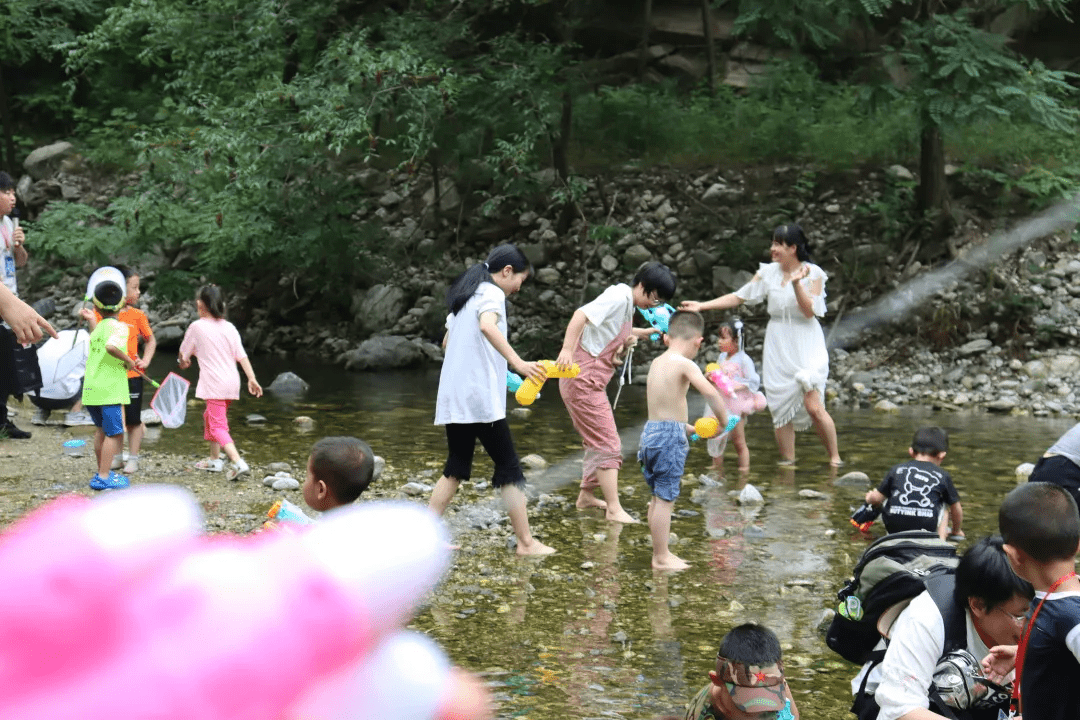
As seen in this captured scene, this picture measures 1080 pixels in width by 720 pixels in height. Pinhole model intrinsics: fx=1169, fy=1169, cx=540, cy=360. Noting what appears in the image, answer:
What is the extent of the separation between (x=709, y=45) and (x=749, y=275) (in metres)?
5.56

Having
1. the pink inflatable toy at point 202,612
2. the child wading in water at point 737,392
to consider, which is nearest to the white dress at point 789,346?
the child wading in water at point 737,392

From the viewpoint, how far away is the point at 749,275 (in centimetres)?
1711

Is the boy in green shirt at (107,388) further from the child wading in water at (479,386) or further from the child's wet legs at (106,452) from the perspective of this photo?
the child wading in water at (479,386)

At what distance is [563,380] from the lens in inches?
312

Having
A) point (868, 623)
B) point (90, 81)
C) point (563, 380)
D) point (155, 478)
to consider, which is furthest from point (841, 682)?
point (90, 81)

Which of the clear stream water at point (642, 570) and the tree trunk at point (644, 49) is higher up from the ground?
the tree trunk at point (644, 49)

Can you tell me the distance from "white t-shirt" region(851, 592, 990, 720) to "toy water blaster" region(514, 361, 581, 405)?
3.67 metres

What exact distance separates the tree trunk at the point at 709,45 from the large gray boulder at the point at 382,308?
263 inches

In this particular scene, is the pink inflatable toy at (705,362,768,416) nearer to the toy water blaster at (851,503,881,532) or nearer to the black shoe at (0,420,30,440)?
the toy water blaster at (851,503,881,532)

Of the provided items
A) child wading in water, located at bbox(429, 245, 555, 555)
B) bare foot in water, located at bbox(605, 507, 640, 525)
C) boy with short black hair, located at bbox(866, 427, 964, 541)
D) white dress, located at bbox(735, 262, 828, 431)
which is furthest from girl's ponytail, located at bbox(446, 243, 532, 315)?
white dress, located at bbox(735, 262, 828, 431)

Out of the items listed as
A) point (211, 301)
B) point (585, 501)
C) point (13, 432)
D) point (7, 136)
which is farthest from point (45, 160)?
point (585, 501)

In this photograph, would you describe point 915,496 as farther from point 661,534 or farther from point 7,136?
point 7,136

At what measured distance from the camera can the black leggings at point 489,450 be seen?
671 cm

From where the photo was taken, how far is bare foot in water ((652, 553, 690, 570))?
21.5 ft
